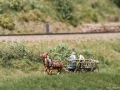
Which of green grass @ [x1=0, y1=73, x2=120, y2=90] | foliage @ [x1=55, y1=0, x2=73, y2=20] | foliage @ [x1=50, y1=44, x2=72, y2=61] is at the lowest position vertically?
green grass @ [x1=0, y1=73, x2=120, y2=90]

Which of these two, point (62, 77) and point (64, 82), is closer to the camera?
point (64, 82)

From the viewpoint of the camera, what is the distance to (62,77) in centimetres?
2100

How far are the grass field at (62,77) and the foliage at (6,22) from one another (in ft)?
17.4

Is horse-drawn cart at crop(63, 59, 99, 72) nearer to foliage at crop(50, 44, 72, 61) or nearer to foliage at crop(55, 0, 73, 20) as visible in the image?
foliage at crop(50, 44, 72, 61)

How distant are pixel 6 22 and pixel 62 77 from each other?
38.8 feet

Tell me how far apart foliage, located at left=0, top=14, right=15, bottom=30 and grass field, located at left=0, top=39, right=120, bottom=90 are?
529cm

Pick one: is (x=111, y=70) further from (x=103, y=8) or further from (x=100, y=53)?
(x=103, y=8)

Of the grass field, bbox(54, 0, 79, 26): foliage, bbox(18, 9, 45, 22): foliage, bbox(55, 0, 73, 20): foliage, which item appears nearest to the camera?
the grass field

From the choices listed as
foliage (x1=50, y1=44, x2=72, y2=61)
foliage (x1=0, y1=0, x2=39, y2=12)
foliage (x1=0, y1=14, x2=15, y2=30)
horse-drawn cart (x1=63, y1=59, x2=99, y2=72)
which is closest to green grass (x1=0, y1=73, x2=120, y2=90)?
horse-drawn cart (x1=63, y1=59, x2=99, y2=72)

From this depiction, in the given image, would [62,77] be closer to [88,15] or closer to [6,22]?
[6,22]

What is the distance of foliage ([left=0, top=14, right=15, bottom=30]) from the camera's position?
101 feet

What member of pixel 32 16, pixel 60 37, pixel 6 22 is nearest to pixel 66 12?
pixel 32 16

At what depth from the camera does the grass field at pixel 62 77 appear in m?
19.5

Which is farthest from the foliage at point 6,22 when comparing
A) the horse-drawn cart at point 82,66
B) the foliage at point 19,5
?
the horse-drawn cart at point 82,66
